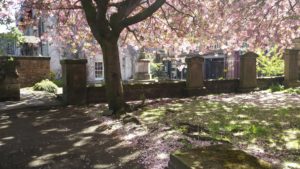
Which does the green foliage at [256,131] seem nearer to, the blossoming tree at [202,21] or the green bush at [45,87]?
the blossoming tree at [202,21]

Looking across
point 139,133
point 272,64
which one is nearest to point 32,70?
point 139,133

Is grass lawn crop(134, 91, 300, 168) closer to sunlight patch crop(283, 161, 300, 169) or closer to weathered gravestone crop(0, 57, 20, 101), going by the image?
sunlight patch crop(283, 161, 300, 169)

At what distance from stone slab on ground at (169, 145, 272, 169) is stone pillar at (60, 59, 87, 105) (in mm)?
9574

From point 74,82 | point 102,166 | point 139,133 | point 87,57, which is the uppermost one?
point 87,57

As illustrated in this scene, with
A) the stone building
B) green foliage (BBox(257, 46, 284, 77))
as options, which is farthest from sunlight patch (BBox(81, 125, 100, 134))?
the stone building

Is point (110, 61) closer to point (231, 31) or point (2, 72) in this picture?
point (2, 72)

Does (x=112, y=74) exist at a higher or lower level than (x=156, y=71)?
lower

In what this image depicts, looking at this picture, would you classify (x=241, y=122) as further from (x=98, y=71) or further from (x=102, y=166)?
(x=98, y=71)

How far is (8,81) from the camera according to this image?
15.0m

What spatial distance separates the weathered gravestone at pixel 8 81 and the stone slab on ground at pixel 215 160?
11.8 metres

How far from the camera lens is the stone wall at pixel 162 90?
586 inches

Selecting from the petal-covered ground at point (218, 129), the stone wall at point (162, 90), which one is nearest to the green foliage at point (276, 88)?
the stone wall at point (162, 90)

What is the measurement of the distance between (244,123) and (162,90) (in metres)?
7.23

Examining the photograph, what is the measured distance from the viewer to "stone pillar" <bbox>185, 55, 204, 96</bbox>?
16781 millimetres
